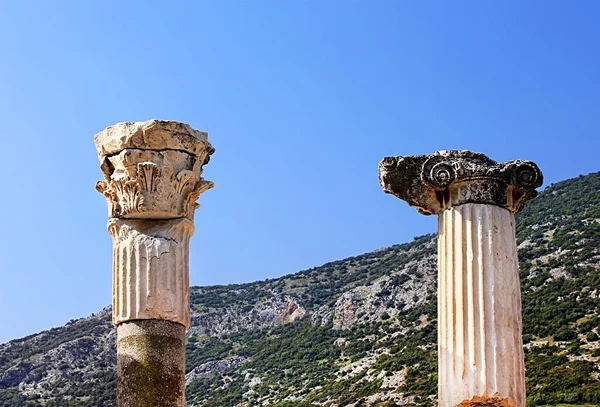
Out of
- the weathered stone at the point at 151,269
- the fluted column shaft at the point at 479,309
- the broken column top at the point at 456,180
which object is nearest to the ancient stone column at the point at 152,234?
the weathered stone at the point at 151,269

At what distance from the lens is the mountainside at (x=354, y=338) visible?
66750 mm

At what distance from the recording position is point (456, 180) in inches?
679

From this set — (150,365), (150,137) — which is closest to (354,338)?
(150,137)

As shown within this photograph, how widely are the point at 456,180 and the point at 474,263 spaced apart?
1173 millimetres

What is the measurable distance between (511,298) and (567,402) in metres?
41.9

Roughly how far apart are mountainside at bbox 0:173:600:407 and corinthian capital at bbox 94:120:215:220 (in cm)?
4160

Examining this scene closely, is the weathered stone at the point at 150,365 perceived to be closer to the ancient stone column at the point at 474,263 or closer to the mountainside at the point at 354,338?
the ancient stone column at the point at 474,263

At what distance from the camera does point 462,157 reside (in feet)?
57.1

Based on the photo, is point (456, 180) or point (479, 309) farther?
point (456, 180)

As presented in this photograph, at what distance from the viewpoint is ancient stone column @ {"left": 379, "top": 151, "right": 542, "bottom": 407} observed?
16.3m

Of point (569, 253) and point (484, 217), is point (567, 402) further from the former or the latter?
point (484, 217)

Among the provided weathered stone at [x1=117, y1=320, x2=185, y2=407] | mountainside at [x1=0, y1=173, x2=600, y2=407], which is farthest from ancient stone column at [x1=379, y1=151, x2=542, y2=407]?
mountainside at [x1=0, y1=173, x2=600, y2=407]

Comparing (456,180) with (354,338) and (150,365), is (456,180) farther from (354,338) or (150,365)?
(354,338)

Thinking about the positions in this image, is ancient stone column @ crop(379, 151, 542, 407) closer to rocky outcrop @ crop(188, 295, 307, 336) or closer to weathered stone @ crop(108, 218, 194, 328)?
weathered stone @ crop(108, 218, 194, 328)
